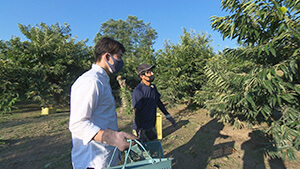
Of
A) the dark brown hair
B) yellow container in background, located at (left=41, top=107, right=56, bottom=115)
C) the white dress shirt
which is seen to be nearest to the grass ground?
yellow container in background, located at (left=41, top=107, right=56, bottom=115)

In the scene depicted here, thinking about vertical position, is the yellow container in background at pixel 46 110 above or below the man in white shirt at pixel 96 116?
below

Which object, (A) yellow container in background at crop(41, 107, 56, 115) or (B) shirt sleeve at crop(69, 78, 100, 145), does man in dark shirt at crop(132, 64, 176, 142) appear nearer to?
(B) shirt sleeve at crop(69, 78, 100, 145)

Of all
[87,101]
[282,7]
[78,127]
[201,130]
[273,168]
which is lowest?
[273,168]

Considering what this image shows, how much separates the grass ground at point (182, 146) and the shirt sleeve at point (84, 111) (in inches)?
109

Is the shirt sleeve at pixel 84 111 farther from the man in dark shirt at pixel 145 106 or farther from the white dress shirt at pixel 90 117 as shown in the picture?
the man in dark shirt at pixel 145 106

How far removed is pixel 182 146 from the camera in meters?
4.17

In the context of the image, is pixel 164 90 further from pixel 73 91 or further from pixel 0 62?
pixel 0 62

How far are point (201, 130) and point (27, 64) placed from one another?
30.7ft

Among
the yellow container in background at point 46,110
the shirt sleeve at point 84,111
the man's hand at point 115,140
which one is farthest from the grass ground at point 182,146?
the shirt sleeve at point 84,111

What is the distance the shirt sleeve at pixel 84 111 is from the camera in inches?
43.3

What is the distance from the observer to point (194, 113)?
7.23 metres

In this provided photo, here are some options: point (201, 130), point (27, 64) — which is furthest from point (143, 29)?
point (201, 130)

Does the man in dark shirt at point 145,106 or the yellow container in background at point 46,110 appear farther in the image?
the yellow container in background at point 46,110

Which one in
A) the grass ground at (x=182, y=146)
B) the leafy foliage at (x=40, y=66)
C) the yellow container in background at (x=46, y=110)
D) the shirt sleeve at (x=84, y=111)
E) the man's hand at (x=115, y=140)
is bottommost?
the grass ground at (x=182, y=146)
